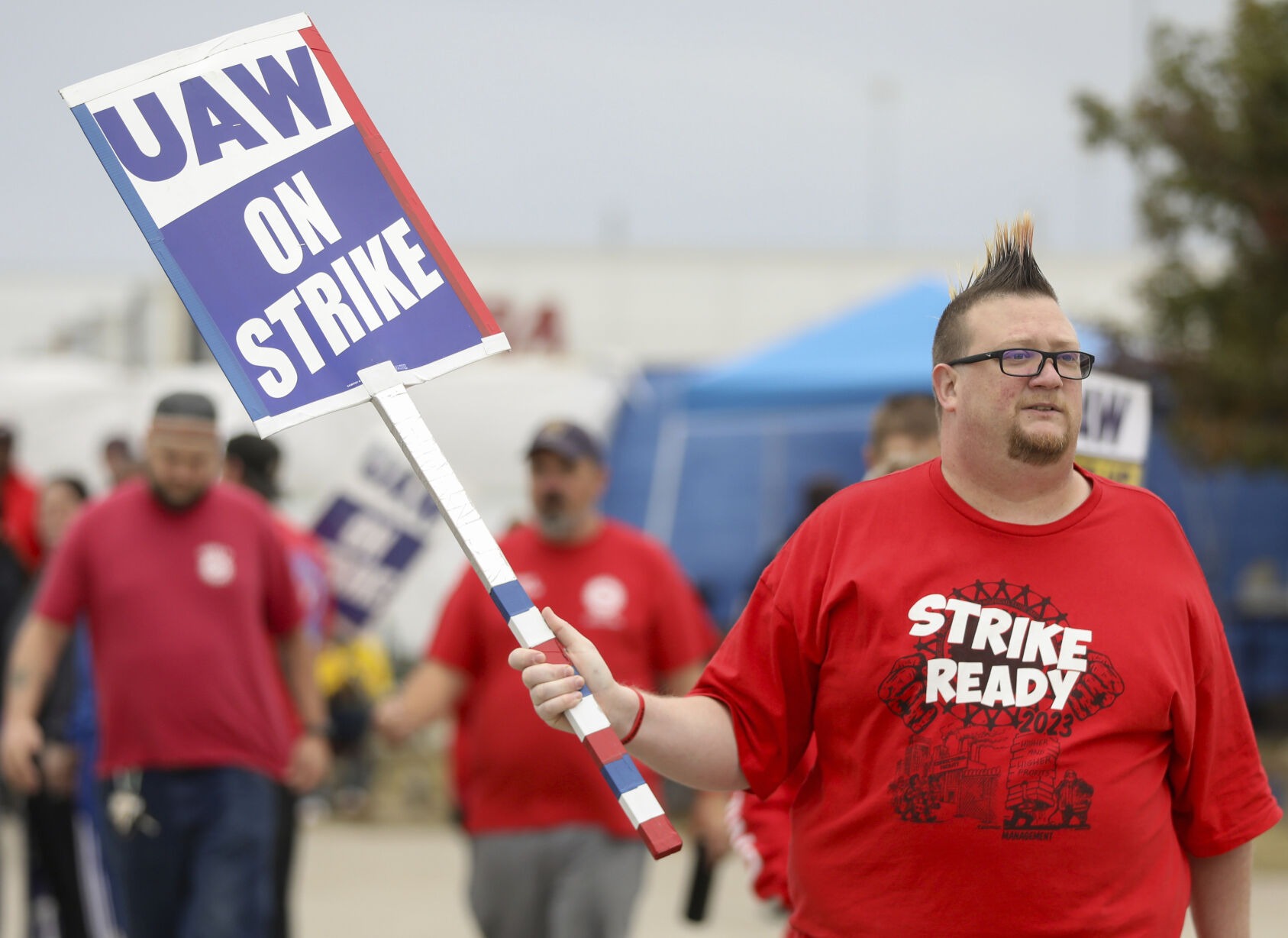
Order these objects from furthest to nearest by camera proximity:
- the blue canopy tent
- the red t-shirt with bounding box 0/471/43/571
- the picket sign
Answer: the blue canopy tent, the red t-shirt with bounding box 0/471/43/571, the picket sign

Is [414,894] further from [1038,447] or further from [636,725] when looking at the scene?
[1038,447]

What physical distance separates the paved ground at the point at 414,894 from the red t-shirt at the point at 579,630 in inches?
108

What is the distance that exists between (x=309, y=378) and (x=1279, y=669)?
11.7 meters

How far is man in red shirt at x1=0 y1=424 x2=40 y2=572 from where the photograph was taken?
864 cm

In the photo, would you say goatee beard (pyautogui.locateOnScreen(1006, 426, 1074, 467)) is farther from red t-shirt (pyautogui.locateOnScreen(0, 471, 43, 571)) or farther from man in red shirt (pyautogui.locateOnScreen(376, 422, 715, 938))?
red t-shirt (pyautogui.locateOnScreen(0, 471, 43, 571))

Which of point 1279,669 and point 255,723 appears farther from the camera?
point 1279,669

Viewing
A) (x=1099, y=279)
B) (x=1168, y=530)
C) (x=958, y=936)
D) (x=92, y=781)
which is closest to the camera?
(x=958, y=936)

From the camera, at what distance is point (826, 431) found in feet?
43.9

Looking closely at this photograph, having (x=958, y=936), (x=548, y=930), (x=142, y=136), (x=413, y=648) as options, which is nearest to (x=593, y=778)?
(x=548, y=930)

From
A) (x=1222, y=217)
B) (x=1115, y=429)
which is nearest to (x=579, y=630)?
(x=1115, y=429)

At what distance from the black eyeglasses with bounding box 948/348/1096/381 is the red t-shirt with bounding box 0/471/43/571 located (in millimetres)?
7177

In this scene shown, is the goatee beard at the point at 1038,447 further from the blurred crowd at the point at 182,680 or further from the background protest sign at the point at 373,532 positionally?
the background protest sign at the point at 373,532

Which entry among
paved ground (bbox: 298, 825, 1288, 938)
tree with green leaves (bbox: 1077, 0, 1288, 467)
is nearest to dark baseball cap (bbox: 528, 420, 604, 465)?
paved ground (bbox: 298, 825, 1288, 938)

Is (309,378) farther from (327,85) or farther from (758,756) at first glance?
(758,756)
